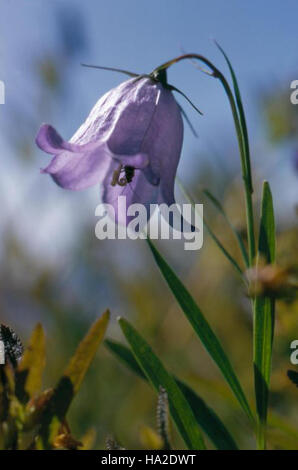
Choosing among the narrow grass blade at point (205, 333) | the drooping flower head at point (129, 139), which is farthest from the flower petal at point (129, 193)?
the narrow grass blade at point (205, 333)

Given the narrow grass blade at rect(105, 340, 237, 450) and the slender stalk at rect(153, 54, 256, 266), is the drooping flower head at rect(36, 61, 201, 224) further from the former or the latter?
the narrow grass blade at rect(105, 340, 237, 450)

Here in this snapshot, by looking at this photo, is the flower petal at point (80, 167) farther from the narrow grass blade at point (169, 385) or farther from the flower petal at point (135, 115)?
the narrow grass blade at point (169, 385)

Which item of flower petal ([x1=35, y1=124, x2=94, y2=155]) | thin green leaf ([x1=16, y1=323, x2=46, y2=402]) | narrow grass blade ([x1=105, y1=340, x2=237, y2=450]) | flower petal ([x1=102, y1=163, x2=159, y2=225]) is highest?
flower petal ([x1=35, y1=124, x2=94, y2=155])

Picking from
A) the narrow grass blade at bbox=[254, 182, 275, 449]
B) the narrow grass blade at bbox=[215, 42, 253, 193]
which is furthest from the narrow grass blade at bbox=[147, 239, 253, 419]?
the narrow grass blade at bbox=[215, 42, 253, 193]

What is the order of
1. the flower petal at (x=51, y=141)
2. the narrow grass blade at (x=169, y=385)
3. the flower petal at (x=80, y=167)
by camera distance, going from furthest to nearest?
the flower petal at (x=80, y=167) → the flower petal at (x=51, y=141) → the narrow grass blade at (x=169, y=385)

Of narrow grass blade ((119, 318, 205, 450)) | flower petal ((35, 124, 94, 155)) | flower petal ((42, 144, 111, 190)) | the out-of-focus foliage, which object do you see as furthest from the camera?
flower petal ((42, 144, 111, 190))

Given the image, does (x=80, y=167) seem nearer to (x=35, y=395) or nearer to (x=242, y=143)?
(x=242, y=143)

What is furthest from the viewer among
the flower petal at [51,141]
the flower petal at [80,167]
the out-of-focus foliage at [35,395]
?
the flower petal at [80,167]

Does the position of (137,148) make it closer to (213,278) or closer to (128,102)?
(128,102)
